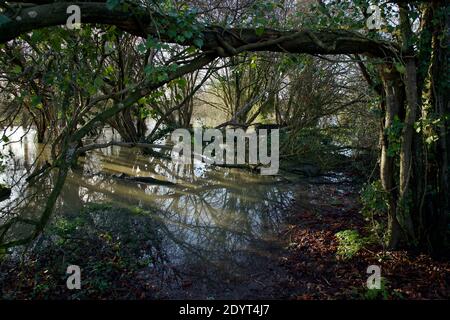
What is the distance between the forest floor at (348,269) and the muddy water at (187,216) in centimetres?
33

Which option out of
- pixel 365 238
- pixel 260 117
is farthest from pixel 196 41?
pixel 260 117

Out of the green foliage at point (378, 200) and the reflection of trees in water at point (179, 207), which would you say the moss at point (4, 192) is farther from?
the green foliage at point (378, 200)

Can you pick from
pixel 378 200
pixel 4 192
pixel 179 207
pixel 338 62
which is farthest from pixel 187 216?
pixel 4 192

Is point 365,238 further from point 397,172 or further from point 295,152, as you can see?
point 295,152

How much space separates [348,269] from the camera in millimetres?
4371

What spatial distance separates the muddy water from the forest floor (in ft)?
1.10

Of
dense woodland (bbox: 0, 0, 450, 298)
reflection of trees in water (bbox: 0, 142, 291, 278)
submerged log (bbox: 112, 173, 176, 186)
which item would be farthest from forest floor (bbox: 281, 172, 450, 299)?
submerged log (bbox: 112, 173, 176, 186)

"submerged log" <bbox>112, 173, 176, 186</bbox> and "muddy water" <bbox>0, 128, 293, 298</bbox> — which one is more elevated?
"submerged log" <bbox>112, 173, 176, 186</bbox>

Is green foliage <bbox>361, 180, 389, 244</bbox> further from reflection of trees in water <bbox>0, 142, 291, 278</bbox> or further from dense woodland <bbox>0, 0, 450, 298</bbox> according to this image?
reflection of trees in water <bbox>0, 142, 291, 278</bbox>

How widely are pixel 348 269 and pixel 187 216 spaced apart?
349 cm

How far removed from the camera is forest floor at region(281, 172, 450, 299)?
151 inches

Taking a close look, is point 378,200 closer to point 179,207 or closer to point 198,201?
point 179,207

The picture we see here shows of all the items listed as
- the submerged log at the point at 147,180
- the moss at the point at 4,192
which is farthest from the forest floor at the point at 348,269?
the moss at the point at 4,192
